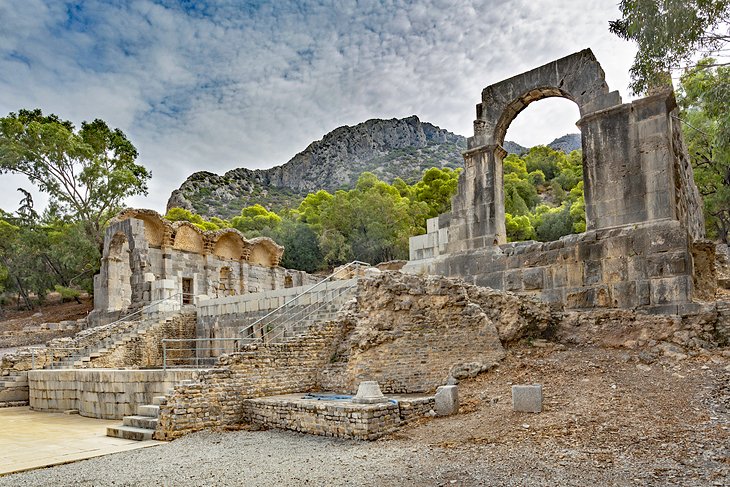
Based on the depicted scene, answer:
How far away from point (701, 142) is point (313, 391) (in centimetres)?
2192

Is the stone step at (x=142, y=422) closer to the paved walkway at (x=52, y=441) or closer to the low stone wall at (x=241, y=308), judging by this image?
the paved walkway at (x=52, y=441)

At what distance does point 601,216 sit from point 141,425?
9.98m

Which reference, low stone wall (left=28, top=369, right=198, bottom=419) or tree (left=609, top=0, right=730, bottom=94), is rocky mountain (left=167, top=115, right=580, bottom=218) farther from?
tree (left=609, top=0, right=730, bottom=94)

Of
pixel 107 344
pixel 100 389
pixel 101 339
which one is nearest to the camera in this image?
pixel 100 389

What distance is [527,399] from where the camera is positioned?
7.97 m

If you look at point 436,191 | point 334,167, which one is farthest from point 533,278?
point 334,167

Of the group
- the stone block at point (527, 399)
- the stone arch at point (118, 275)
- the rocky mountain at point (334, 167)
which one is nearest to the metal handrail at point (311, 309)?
the stone block at point (527, 399)

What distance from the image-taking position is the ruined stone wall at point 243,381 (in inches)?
369

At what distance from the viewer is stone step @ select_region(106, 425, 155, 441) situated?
938 centimetres

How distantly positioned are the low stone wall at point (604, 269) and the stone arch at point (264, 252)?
20.5 metres

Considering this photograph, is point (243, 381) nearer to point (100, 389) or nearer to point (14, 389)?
point (100, 389)

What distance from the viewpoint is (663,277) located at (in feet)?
32.6

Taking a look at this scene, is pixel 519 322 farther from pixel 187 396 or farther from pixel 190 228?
pixel 190 228

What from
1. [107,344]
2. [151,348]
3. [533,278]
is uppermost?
[533,278]
